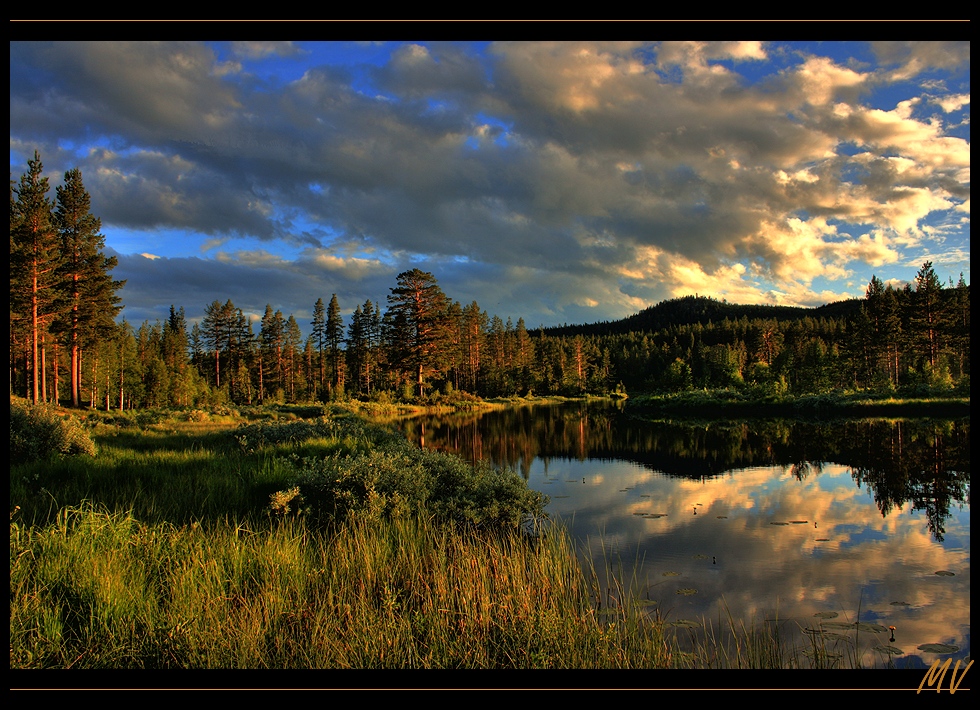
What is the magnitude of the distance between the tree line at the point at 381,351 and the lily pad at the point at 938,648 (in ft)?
87.6

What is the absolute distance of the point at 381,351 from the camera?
86062 millimetres

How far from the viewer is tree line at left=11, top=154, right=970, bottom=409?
39.6m

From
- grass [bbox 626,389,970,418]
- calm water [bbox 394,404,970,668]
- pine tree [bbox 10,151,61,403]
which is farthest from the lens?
Result: grass [bbox 626,389,970,418]

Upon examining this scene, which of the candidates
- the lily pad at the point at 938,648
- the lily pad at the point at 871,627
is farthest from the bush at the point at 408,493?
the lily pad at the point at 938,648

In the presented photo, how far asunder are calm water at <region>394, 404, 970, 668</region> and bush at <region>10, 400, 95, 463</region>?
35.4 ft

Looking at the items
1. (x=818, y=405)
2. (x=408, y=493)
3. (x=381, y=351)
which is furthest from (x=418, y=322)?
(x=408, y=493)

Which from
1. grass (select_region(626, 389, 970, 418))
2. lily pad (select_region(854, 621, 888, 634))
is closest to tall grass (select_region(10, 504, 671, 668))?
lily pad (select_region(854, 621, 888, 634))

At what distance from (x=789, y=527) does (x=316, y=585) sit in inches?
360

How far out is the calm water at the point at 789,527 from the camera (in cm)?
658

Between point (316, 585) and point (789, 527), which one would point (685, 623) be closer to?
point (316, 585)

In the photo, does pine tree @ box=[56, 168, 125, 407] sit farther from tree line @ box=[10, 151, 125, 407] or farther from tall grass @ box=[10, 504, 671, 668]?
tall grass @ box=[10, 504, 671, 668]
